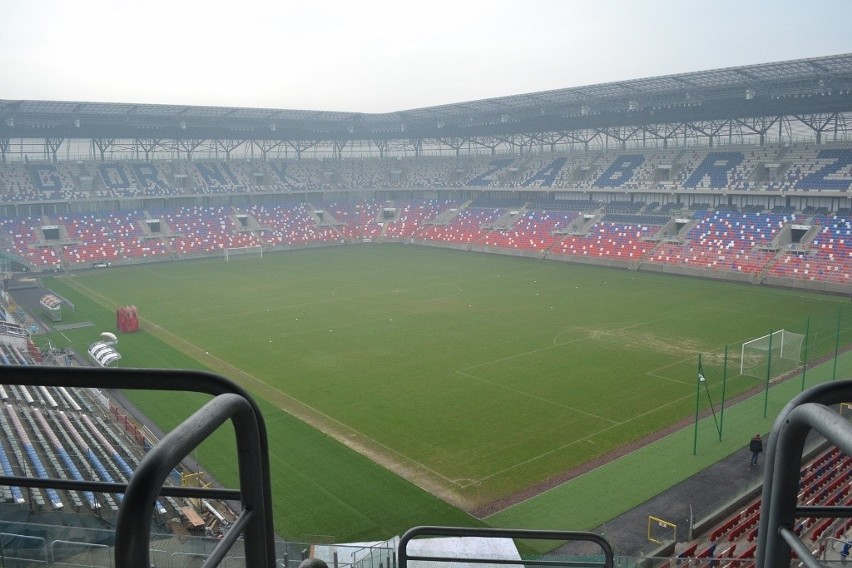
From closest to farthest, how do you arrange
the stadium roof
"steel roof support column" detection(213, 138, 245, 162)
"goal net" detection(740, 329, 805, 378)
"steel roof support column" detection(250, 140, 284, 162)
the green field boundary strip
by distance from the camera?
1. the green field boundary strip
2. "goal net" detection(740, 329, 805, 378)
3. the stadium roof
4. "steel roof support column" detection(213, 138, 245, 162)
5. "steel roof support column" detection(250, 140, 284, 162)

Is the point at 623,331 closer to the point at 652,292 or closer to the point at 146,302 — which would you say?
the point at 652,292

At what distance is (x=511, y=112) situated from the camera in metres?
64.7

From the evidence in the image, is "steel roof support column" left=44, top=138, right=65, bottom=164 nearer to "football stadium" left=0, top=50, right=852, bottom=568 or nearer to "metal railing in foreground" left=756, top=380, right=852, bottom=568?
"football stadium" left=0, top=50, right=852, bottom=568

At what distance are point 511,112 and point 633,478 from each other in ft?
168

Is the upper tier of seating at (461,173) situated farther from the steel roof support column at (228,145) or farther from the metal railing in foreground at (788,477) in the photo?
the metal railing in foreground at (788,477)

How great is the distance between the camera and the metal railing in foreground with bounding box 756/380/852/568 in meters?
1.84

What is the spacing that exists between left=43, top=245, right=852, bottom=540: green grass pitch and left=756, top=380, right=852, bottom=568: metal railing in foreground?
14.1 meters

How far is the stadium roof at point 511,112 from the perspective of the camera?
156 feet

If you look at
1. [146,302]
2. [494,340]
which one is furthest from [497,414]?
[146,302]

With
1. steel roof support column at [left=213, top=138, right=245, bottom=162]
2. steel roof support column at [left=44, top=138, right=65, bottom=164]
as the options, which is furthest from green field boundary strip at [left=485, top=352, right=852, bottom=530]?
steel roof support column at [left=44, top=138, right=65, bottom=164]

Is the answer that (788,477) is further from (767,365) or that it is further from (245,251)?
(245,251)

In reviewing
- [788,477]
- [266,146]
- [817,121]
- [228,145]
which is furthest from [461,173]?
[788,477]

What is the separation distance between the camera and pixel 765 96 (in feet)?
165

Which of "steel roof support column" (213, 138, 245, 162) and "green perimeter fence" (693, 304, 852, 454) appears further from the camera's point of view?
"steel roof support column" (213, 138, 245, 162)
